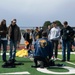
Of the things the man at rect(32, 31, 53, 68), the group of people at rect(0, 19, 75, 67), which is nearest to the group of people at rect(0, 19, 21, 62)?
the group of people at rect(0, 19, 75, 67)

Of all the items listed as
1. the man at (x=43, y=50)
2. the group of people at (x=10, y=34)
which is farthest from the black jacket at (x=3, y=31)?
the man at (x=43, y=50)

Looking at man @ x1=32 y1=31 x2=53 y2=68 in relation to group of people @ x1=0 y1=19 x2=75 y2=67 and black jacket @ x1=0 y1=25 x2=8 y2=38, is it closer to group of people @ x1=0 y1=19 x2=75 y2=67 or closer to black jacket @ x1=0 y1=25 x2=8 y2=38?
group of people @ x1=0 y1=19 x2=75 y2=67

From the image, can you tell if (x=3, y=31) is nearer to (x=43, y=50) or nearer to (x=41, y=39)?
(x=41, y=39)

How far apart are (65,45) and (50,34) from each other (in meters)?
0.91

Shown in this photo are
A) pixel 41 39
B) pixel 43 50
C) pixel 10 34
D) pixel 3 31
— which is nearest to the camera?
pixel 43 50

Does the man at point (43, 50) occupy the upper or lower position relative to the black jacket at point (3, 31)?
lower

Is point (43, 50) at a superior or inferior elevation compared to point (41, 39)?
inferior

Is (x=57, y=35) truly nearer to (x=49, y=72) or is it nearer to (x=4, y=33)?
(x=4, y=33)

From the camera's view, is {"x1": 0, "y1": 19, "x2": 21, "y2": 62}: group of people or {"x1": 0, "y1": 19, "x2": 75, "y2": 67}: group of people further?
{"x1": 0, "y1": 19, "x2": 21, "y2": 62}: group of people

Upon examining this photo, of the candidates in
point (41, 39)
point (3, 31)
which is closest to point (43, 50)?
point (41, 39)

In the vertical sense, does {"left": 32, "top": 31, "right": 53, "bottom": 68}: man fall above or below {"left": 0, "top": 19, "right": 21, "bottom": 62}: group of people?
below

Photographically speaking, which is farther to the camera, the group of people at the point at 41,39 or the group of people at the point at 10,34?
the group of people at the point at 10,34

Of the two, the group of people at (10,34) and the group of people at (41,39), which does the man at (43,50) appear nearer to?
the group of people at (41,39)

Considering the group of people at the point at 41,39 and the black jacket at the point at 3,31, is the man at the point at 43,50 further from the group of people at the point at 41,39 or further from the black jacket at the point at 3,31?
the black jacket at the point at 3,31
